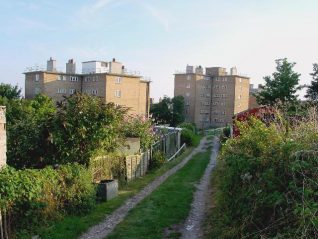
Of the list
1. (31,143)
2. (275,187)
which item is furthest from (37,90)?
(275,187)

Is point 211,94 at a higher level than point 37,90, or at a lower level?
higher

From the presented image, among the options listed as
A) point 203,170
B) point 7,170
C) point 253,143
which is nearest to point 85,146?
point 7,170

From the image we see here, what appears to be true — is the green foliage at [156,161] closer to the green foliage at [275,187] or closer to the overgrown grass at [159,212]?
the overgrown grass at [159,212]

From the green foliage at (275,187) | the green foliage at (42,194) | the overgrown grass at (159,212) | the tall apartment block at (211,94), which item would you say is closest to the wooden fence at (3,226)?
the green foliage at (42,194)

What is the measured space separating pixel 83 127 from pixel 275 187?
10.0 metres

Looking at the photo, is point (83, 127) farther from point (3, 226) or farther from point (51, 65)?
point (51, 65)

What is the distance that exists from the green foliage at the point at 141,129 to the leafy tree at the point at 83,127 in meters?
6.81

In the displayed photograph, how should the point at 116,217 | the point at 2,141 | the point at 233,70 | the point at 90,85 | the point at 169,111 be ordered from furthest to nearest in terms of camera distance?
the point at 233,70
the point at 169,111
the point at 90,85
the point at 116,217
the point at 2,141

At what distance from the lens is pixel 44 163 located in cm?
1636

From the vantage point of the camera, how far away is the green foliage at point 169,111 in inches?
2926

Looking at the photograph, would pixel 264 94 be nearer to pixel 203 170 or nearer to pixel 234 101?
pixel 203 170

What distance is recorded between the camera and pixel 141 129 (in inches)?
952

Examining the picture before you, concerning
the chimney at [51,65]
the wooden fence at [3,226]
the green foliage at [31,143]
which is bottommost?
the wooden fence at [3,226]

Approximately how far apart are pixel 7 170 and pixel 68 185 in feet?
8.03
